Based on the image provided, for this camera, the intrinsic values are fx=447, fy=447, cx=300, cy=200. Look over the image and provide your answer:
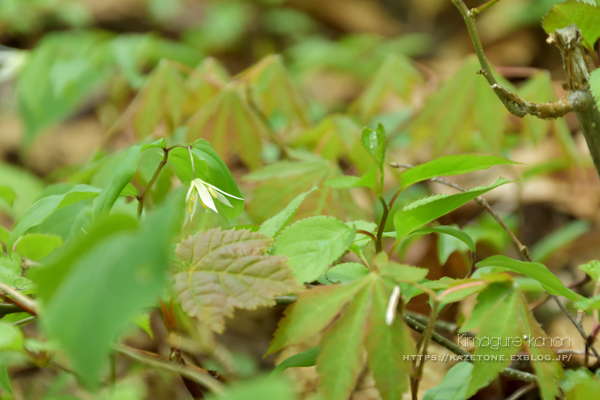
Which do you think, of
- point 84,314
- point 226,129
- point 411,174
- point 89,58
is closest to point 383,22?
point 89,58

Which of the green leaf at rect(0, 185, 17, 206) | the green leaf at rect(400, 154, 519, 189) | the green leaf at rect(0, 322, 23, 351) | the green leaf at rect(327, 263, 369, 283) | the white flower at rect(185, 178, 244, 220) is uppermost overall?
the green leaf at rect(400, 154, 519, 189)

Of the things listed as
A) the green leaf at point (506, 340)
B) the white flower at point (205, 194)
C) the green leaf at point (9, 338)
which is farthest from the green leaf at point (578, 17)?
the green leaf at point (9, 338)

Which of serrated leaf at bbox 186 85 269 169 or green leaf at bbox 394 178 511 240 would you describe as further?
serrated leaf at bbox 186 85 269 169

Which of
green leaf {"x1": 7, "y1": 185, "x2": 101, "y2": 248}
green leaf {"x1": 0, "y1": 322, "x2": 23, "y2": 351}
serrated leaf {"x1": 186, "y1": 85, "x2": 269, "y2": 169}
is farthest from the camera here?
serrated leaf {"x1": 186, "y1": 85, "x2": 269, "y2": 169}

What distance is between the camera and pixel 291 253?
0.49 metres

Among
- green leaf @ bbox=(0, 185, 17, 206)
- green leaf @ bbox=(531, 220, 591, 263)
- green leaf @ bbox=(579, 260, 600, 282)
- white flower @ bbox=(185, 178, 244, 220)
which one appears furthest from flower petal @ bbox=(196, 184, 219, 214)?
green leaf @ bbox=(531, 220, 591, 263)

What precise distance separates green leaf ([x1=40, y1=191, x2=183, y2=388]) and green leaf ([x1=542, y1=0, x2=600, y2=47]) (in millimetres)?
595

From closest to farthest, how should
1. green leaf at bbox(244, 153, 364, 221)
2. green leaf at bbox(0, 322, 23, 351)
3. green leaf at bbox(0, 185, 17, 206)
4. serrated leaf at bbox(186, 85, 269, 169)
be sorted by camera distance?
green leaf at bbox(0, 322, 23, 351) < green leaf at bbox(0, 185, 17, 206) < green leaf at bbox(244, 153, 364, 221) < serrated leaf at bbox(186, 85, 269, 169)

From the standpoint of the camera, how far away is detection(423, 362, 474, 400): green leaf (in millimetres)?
534

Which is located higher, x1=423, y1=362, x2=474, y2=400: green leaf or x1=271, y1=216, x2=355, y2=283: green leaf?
x1=271, y1=216, x2=355, y2=283: green leaf

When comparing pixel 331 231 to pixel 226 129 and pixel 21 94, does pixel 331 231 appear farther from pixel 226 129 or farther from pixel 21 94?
pixel 21 94

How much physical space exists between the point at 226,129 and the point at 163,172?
0.85ft

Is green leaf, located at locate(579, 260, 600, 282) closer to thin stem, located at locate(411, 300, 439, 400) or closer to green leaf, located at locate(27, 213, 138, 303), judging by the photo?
thin stem, located at locate(411, 300, 439, 400)

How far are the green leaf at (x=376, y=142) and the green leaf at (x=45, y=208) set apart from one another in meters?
0.33
